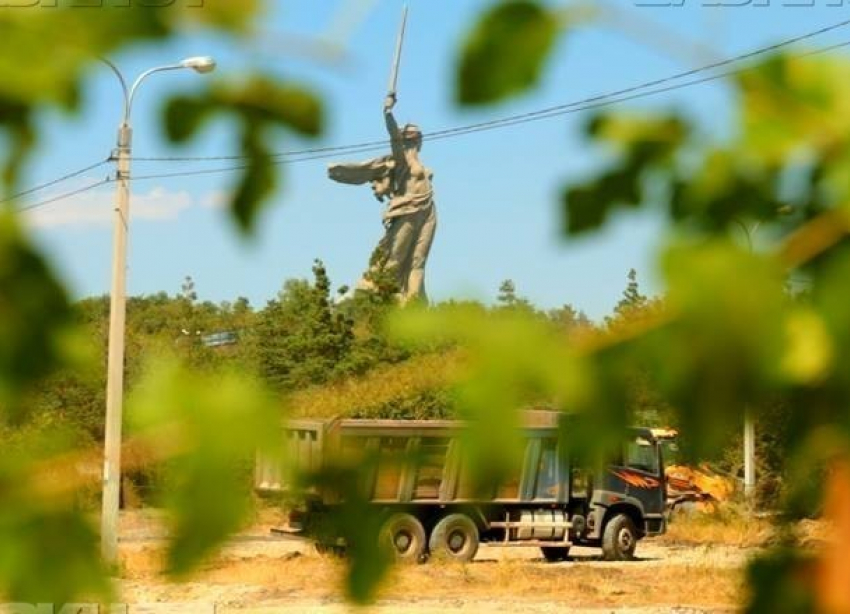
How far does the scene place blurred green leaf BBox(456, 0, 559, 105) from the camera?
0.62 m

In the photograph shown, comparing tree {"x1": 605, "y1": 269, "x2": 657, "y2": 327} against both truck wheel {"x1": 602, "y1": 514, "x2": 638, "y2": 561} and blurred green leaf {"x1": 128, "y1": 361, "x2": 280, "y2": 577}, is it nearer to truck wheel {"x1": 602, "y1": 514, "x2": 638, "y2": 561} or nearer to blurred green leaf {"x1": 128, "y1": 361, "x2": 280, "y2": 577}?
blurred green leaf {"x1": 128, "y1": 361, "x2": 280, "y2": 577}

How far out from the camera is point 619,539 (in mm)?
19594

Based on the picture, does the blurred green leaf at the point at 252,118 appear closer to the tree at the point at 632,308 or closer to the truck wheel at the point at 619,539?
the tree at the point at 632,308

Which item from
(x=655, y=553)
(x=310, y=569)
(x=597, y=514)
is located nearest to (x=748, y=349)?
(x=310, y=569)

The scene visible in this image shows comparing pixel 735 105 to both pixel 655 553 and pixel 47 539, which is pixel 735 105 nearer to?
pixel 47 539

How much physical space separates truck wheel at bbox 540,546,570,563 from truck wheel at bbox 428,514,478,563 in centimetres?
155

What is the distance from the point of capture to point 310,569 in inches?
643

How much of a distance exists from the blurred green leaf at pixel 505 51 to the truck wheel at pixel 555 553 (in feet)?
62.8

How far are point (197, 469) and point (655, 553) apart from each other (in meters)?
21.0

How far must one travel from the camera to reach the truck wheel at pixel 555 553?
19578 mm

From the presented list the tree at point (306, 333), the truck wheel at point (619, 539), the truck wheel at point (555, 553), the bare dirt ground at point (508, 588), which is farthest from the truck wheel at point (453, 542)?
the tree at point (306, 333)

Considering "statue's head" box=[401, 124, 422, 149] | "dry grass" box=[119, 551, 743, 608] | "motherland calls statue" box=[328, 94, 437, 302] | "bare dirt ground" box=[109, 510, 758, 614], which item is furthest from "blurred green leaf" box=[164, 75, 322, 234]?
"motherland calls statue" box=[328, 94, 437, 302]

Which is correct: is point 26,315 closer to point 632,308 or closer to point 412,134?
point 632,308

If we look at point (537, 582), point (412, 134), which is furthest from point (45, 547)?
point (537, 582)
